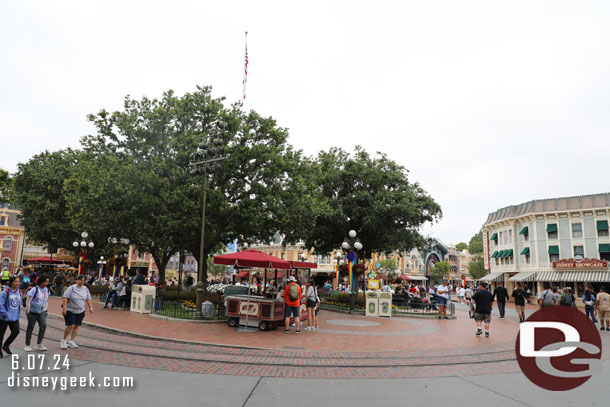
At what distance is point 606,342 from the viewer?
42.8 feet

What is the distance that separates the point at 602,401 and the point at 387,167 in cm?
2506

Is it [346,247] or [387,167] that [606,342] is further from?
[387,167]

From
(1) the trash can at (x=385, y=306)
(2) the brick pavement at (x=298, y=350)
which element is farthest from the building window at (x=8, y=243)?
(1) the trash can at (x=385, y=306)

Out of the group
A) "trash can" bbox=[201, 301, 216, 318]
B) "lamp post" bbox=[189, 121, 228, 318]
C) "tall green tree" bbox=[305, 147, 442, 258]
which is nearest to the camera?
"lamp post" bbox=[189, 121, 228, 318]

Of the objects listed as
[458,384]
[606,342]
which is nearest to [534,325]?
[606,342]

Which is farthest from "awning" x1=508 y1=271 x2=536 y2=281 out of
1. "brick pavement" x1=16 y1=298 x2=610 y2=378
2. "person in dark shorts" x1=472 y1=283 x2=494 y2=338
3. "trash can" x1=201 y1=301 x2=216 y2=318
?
"trash can" x1=201 y1=301 x2=216 y2=318

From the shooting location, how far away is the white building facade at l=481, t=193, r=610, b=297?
38.9 meters

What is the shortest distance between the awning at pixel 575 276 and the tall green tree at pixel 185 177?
30.0 metres

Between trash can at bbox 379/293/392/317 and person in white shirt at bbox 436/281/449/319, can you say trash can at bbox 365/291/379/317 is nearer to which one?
trash can at bbox 379/293/392/317

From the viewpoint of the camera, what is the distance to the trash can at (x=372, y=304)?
787 inches

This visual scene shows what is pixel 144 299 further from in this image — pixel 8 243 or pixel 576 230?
pixel 8 243

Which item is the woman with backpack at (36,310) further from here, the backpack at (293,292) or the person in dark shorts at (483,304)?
the person in dark shorts at (483,304)

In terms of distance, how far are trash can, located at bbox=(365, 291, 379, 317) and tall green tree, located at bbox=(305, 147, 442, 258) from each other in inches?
337

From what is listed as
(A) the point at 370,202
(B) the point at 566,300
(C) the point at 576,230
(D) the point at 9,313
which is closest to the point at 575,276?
(C) the point at 576,230
